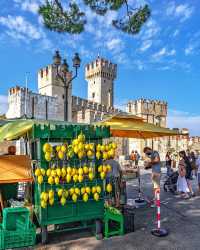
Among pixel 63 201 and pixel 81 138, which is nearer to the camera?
pixel 63 201

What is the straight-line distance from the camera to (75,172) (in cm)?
499

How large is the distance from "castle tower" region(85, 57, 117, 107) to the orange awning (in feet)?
157

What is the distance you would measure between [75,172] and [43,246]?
140 cm

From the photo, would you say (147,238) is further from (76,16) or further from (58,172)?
(76,16)

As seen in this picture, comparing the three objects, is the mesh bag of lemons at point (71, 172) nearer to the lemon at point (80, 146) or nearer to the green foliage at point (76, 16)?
the lemon at point (80, 146)

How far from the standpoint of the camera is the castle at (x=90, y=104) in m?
20.2

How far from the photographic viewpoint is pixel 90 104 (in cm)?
4034

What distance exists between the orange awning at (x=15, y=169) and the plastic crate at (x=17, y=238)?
91 cm

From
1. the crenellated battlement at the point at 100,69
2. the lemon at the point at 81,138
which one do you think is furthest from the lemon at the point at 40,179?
the crenellated battlement at the point at 100,69

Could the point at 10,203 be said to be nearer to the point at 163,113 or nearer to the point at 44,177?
the point at 44,177

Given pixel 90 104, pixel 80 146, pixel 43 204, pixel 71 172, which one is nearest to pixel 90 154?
pixel 80 146

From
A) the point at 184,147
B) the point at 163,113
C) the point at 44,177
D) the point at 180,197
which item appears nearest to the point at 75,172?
the point at 44,177

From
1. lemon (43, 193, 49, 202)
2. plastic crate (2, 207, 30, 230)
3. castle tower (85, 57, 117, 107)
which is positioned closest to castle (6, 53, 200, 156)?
castle tower (85, 57, 117, 107)

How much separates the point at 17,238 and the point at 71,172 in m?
1.45
